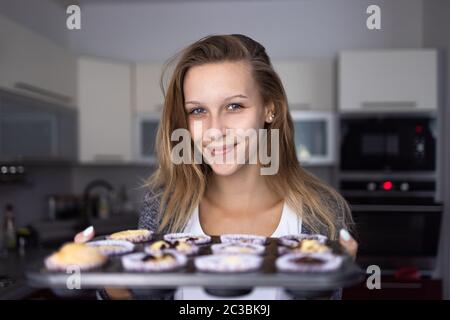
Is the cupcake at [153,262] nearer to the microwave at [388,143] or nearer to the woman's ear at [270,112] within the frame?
the woman's ear at [270,112]

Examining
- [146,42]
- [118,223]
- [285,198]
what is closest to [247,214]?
[285,198]

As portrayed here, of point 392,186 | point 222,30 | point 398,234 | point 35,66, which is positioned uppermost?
point 222,30

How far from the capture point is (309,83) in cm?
157

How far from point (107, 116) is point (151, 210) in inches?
42.9

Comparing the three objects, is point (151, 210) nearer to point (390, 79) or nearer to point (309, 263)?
point (309, 263)

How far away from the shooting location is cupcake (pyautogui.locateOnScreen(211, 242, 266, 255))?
1.27ft

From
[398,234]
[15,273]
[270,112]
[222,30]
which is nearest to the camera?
[270,112]

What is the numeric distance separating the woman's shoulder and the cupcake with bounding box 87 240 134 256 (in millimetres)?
→ 185

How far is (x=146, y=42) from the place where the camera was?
172cm

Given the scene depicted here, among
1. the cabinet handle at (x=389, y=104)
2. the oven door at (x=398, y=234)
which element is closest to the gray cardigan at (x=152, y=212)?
the oven door at (x=398, y=234)

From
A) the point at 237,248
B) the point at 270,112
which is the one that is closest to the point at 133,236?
the point at 237,248

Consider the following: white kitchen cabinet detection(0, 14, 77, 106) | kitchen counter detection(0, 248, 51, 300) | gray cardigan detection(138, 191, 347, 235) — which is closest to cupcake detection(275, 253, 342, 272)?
gray cardigan detection(138, 191, 347, 235)

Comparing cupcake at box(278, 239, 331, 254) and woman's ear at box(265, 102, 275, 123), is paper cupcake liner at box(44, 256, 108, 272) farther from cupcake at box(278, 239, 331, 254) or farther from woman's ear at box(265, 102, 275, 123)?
woman's ear at box(265, 102, 275, 123)
